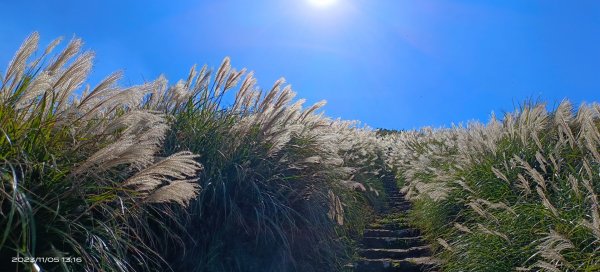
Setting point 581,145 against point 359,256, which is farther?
point 359,256

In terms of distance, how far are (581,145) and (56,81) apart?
4.61 metres

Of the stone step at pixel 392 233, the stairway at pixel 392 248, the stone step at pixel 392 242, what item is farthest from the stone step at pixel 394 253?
the stone step at pixel 392 233

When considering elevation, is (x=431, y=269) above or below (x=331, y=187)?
below

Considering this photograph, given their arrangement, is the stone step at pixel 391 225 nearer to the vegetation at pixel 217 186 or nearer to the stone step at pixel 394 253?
the vegetation at pixel 217 186

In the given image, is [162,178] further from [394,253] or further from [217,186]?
[394,253]

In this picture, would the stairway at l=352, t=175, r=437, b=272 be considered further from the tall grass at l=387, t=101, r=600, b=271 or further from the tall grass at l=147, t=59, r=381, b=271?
the tall grass at l=147, t=59, r=381, b=271

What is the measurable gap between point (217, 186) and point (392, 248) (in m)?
3.67

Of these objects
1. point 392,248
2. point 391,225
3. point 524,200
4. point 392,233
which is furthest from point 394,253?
point 524,200

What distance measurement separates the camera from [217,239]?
175 inches

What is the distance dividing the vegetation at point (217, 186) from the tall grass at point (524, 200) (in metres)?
0.02

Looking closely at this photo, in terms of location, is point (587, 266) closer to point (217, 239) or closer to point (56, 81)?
point (217, 239)

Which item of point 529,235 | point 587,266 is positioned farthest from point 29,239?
point 529,235

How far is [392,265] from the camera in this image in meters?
6.45

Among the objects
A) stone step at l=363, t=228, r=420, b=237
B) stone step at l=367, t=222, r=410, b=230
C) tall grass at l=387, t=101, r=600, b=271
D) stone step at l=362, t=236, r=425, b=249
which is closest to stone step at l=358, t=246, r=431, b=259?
tall grass at l=387, t=101, r=600, b=271
